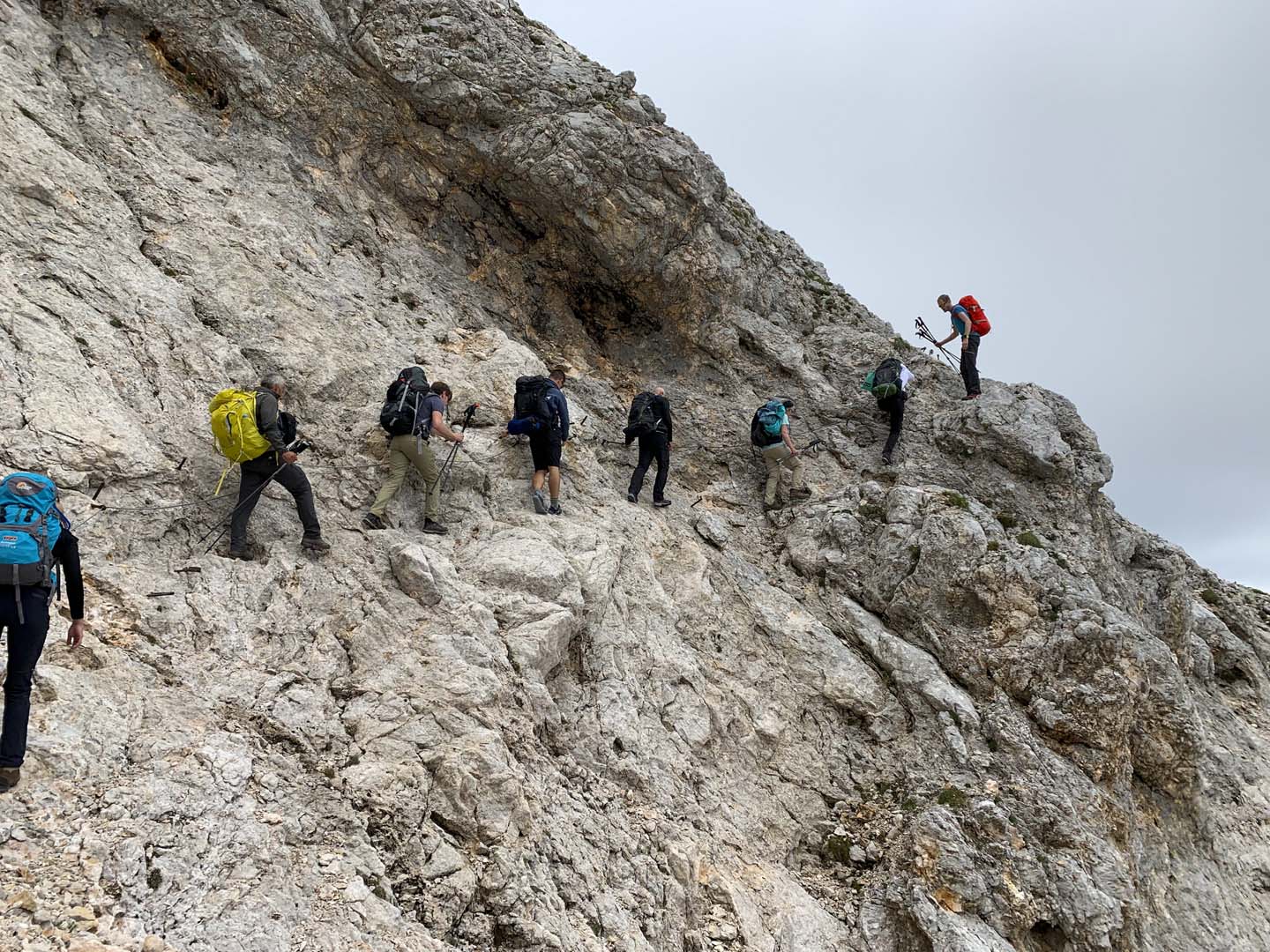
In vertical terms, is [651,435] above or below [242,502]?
above

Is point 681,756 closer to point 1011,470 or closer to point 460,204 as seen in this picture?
point 1011,470

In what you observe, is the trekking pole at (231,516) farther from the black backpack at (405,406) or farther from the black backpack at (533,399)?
the black backpack at (533,399)

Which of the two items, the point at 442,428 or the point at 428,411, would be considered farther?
the point at 442,428

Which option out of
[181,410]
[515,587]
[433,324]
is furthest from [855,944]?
[433,324]

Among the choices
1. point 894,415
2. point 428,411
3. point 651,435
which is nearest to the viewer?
point 428,411

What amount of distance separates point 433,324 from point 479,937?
40.1ft

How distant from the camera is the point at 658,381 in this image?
19.6m

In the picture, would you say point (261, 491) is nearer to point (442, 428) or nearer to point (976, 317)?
point (442, 428)

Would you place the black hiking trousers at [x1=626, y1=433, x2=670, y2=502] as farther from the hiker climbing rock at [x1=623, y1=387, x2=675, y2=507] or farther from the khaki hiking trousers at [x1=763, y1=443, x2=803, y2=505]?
the khaki hiking trousers at [x1=763, y1=443, x2=803, y2=505]

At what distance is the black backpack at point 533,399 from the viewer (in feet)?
44.2

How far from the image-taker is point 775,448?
17172mm

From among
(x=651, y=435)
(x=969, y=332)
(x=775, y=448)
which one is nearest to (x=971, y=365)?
(x=969, y=332)

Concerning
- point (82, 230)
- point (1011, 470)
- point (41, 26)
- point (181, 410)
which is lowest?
point (181, 410)

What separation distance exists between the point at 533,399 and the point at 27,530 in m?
8.24
